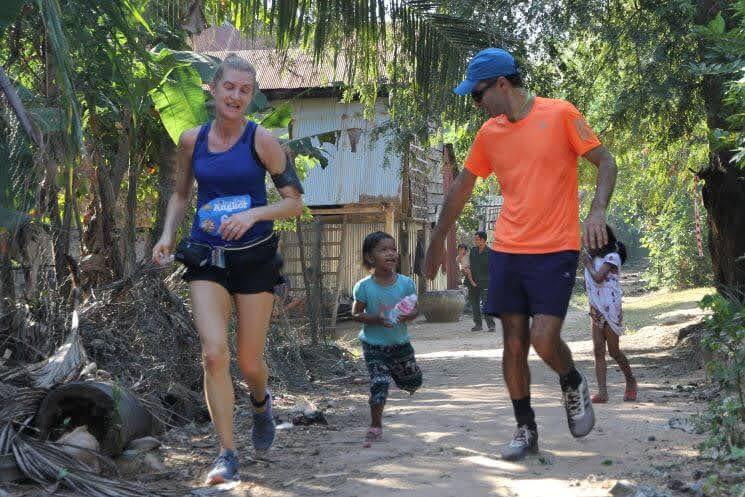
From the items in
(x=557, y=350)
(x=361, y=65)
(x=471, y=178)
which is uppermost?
(x=361, y=65)

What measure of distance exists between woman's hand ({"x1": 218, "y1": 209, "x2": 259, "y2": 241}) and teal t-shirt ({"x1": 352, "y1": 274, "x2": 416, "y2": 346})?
5.51ft

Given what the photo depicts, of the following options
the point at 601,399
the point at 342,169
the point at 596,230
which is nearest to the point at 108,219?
the point at 601,399

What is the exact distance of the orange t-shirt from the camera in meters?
5.55

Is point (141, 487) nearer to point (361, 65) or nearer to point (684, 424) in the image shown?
point (684, 424)

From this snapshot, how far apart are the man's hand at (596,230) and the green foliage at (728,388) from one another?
1162 millimetres

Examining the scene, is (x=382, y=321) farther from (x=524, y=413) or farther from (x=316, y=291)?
(x=316, y=291)

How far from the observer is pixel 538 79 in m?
12.3

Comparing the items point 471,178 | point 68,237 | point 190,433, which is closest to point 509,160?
point 471,178

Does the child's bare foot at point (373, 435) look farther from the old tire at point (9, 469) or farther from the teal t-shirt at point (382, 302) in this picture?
the old tire at point (9, 469)

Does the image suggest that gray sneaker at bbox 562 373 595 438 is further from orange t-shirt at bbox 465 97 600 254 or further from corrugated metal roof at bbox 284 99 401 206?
corrugated metal roof at bbox 284 99 401 206

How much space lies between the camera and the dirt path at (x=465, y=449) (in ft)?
17.0

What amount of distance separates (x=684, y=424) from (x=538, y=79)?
20.9 feet

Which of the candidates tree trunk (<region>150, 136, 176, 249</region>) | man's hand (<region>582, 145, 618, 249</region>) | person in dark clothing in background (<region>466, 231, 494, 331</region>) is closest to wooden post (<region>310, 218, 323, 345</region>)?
tree trunk (<region>150, 136, 176, 249</region>)

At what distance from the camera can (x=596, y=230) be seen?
5320mm
